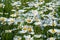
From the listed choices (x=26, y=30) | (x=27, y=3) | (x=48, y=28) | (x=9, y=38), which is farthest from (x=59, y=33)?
(x=27, y=3)

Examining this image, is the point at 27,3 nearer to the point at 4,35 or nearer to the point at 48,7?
the point at 48,7

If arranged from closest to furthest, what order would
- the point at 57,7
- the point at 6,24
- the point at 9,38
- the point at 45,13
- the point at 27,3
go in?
1. the point at 9,38
2. the point at 6,24
3. the point at 45,13
4. the point at 57,7
5. the point at 27,3

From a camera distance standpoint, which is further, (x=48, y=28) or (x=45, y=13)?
(x=45, y=13)

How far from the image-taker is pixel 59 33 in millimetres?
2848

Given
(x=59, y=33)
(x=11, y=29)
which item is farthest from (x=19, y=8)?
(x=59, y=33)

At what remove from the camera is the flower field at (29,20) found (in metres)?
2.84

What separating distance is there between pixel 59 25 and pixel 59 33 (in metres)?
0.27

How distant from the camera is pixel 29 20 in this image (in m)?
3.13

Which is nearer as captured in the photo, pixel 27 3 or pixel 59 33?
pixel 59 33

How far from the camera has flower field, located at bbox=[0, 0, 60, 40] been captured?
2.84 metres

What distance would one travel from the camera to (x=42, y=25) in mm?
2998

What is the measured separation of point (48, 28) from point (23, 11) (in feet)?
2.17

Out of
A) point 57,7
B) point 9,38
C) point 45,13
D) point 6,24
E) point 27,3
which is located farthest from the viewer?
point 27,3

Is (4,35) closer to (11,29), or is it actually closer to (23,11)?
(11,29)
